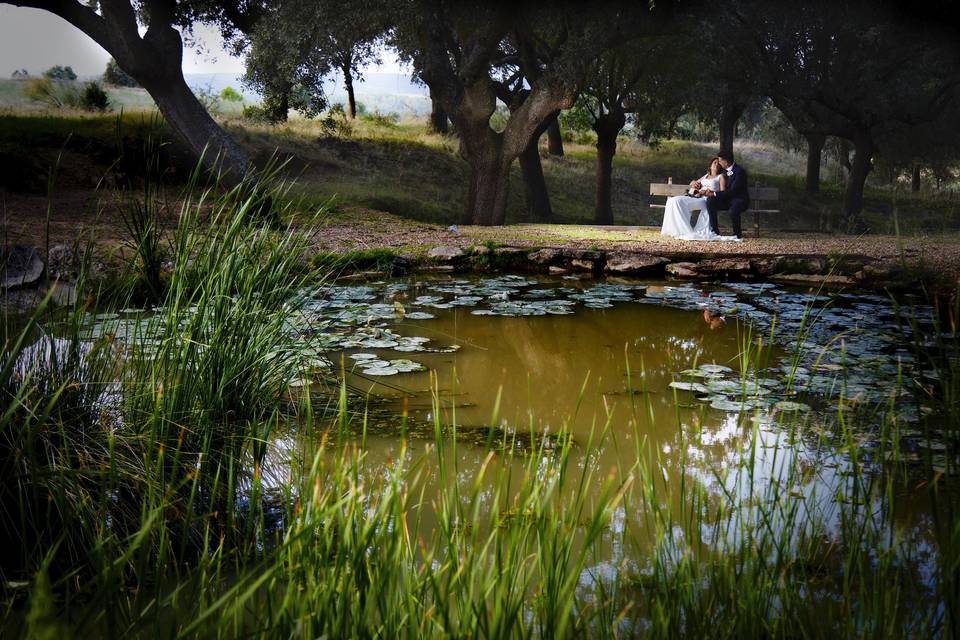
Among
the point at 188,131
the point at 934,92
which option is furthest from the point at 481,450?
the point at 934,92

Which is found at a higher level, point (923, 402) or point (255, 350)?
point (255, 350)

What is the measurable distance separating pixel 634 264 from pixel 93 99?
12.0 metres

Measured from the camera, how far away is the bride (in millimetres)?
12055

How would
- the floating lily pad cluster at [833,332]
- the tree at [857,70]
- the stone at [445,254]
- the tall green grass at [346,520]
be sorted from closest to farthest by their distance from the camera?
the tall green grass at [346,520], the floating lily pad cluster at [833,332], the stone at [445,254], the tree at [857,70]

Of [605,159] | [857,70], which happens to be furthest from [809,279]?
[857,70]

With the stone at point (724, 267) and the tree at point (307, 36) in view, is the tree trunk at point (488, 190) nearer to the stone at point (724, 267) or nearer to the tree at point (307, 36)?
the tree at point (307, 36)

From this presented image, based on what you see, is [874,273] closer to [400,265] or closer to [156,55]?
[400,265]

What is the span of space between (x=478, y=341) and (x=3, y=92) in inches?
584

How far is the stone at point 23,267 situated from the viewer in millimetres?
5465

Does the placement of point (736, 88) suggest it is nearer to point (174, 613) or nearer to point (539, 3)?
point (539, 3)

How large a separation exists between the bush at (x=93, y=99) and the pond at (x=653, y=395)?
36.1 ft

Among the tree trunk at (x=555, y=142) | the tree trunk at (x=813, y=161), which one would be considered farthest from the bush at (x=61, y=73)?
the tree trunk at (x=813, y=161)

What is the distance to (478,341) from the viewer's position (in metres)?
5.28

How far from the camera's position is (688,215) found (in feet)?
40.6
